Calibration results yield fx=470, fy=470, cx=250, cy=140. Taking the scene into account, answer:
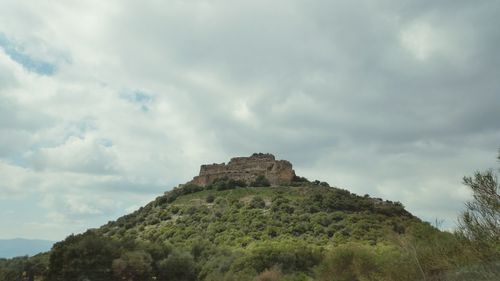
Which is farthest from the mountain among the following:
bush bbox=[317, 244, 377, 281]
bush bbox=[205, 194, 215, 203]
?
bush bbox=[205, 194, 215, 203]

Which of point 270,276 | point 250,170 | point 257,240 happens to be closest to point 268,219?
point 257,240

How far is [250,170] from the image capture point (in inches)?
4085

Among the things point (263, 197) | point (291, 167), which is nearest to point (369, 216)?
point (263, 197)

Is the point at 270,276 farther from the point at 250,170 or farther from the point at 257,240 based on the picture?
the point at 250,170

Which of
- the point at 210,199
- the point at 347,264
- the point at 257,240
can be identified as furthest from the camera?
the point at 210,199

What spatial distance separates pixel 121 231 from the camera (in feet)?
276

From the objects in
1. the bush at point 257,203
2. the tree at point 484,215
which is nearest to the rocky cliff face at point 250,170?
the bush at point 257,203

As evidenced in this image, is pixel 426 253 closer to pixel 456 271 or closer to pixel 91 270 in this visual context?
pixel 456 271

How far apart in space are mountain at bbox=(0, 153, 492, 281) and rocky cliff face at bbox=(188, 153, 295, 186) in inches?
9.9

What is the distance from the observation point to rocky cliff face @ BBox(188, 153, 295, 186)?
99.2 metres

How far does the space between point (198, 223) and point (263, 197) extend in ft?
45.2

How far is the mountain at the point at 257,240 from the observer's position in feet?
92.0

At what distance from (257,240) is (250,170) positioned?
1609 inches

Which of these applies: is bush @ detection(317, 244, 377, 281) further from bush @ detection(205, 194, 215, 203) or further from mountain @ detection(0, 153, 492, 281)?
bush @ detection(205, 194, 215, 203)
